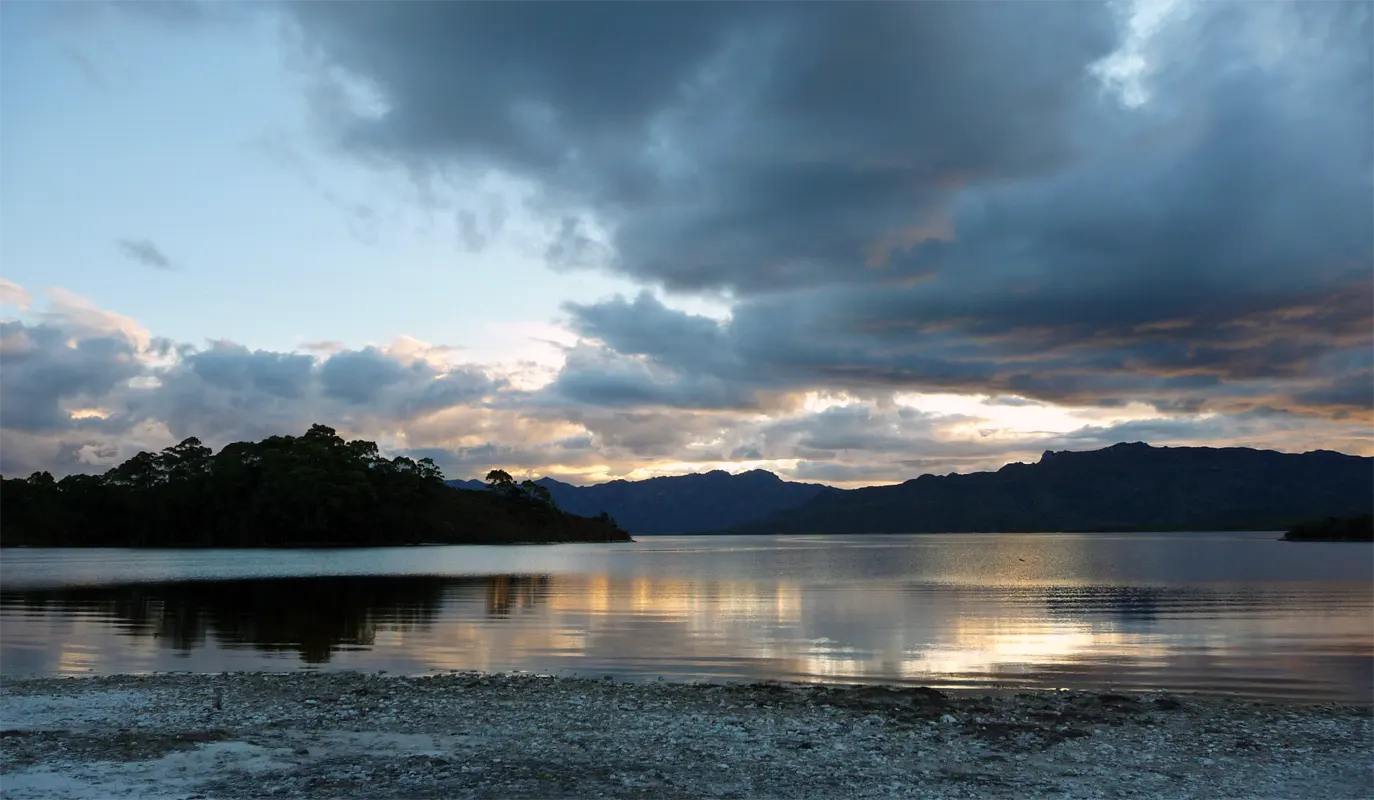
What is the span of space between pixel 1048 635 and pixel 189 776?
40.3 meters

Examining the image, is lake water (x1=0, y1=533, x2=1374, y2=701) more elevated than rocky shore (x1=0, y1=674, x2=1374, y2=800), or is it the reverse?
rocky shore (x1=0, y1=674, x2=1374, y2=800)

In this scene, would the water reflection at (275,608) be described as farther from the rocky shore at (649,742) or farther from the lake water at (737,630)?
the rocky shore at (649,742)

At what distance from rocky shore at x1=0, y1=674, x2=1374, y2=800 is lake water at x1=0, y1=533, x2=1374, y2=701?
6114 millimetres

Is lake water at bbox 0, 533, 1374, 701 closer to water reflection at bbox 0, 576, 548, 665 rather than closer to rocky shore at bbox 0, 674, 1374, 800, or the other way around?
water reflection at bbox 0, 576, 548, 665

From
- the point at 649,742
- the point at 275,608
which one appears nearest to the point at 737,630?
the point at 649,742

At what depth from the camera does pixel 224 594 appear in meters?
70.6

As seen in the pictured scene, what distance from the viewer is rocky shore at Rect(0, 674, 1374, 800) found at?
16547 mm

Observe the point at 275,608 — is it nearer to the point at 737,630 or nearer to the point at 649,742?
the point at 737,630

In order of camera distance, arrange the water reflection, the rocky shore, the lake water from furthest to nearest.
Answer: the water reflection, the lake water, the rocky shore

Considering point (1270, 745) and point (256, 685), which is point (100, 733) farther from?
point (1270, 745)

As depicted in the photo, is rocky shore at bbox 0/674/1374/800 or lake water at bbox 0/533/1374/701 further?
lake water at bbox 0/533/1374/701

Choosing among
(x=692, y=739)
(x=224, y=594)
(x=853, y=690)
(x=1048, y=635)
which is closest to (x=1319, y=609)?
(x=1048, y=635)

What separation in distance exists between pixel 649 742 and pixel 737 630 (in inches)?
1086

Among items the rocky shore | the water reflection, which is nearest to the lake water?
the water reflection
